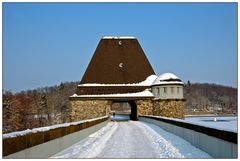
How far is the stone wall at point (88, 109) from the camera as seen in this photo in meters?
40.2


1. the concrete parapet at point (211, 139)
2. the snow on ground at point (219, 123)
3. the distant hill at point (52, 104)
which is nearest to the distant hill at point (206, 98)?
the distant hill at point (52, 104)

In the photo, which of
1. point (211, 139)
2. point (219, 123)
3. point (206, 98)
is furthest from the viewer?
point (206, 98)

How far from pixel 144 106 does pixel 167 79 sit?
3965mm

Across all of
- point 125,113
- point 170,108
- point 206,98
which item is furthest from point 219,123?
point 206,98

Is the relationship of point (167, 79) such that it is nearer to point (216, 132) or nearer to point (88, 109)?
point (88, 109)

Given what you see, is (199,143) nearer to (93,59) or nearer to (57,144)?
(57,144)

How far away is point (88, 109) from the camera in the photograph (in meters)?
40.2

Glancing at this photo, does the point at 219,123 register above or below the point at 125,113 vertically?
above

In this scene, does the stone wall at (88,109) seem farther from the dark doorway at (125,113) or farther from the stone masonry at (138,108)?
the dark doorway at (125,113)

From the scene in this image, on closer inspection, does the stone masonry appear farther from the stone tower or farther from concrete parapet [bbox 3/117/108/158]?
concrete parapet [bbox 3/117/108/158]

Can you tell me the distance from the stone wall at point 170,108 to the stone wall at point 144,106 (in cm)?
82

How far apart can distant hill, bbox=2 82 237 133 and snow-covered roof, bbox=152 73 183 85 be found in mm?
17666

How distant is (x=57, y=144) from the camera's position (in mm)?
10633

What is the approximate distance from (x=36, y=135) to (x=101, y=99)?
104ft
